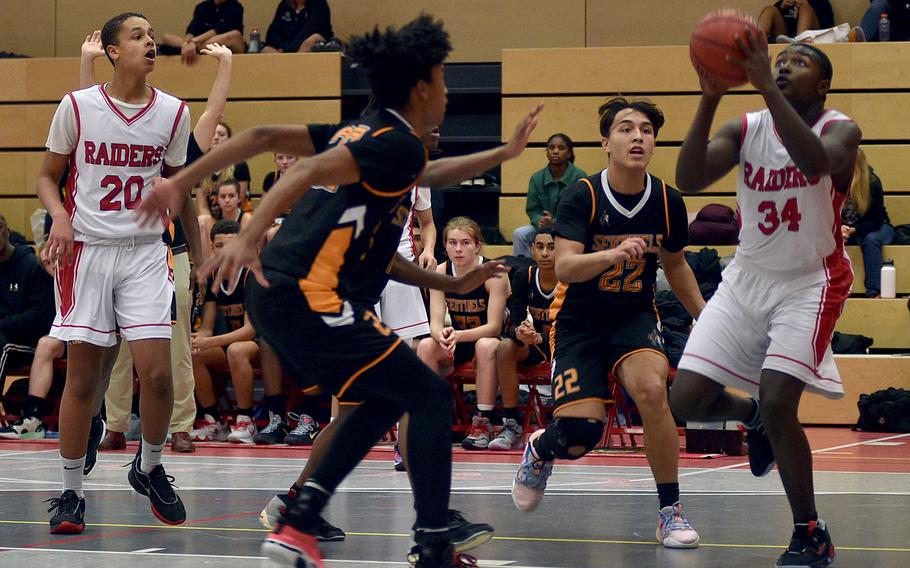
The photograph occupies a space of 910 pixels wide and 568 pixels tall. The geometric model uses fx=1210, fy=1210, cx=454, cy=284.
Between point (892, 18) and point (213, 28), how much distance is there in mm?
7200

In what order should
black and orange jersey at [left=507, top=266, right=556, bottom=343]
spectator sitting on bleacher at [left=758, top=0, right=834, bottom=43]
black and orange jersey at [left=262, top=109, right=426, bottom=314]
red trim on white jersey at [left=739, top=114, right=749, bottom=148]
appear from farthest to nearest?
spectator sitting on bleacher at [left=758, top=0, right=834, bottom=43]
black and orange jersey at [left=507, top=266, right=556, bottom=343]
red trim on white jersey at [left=739, top=114, right=749, bottom=148]
black and orange jersey at [left=262, top=109, right=426, bottom=314]

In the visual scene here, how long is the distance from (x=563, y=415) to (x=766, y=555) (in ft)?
3.27

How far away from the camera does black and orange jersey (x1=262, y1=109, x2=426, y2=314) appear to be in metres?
3.60

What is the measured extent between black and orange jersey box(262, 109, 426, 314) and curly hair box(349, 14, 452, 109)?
0.07m

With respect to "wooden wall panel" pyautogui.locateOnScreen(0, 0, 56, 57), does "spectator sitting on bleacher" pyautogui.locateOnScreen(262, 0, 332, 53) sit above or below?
below

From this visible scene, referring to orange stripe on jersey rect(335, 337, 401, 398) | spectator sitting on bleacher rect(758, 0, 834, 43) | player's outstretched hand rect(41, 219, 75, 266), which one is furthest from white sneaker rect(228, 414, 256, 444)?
spectator sitting on bleacher rect(758, 0, 834, 43)

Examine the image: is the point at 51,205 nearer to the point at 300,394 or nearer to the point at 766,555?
the point at 766,555

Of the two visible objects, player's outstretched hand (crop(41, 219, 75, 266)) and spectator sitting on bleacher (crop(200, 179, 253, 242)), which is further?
spectator sitting on bleacher (crop(200, 179, 253, 242))

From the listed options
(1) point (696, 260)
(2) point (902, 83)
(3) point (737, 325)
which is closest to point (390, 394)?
(3) point (737, 325)

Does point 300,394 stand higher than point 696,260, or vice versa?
point 696,260

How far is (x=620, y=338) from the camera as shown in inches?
195

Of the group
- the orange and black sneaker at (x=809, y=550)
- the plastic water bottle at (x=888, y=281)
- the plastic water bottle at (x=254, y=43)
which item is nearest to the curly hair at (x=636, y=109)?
the orange and black sneaker at (x=809, y=550)

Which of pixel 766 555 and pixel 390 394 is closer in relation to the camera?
pixel 390 394

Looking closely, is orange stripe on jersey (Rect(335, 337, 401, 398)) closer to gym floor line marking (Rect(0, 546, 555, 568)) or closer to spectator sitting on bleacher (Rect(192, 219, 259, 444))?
gym floor line marking (Rect(0, 546, 555, 568))
